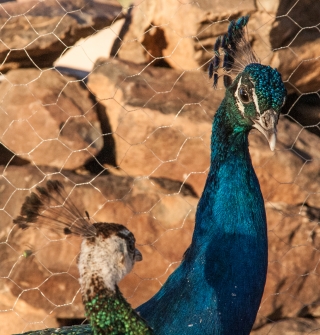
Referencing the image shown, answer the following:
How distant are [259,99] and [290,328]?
1.04m

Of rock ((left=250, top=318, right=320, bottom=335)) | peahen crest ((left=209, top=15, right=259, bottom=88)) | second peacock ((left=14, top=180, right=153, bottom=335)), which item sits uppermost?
peahen crest ((left=209, top=15, right=259, bottom=88))

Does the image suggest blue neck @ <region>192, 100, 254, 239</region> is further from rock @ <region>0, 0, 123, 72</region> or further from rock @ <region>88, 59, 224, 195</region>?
rock @ <region>0, 0, 123, 72</region>

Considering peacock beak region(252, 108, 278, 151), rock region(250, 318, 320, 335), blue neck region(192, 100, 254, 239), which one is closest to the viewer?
peacock beak region(252, 108, 278, 151)

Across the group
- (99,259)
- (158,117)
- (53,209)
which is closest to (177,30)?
(158,117)

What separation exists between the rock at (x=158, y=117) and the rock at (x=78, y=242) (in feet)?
0.33

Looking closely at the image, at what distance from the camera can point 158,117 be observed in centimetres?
241

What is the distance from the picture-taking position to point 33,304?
2410 mm

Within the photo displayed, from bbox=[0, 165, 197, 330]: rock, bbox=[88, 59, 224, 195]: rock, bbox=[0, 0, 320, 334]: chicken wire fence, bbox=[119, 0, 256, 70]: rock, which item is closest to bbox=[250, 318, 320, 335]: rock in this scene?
bbox=[0, 0, 320, 334]: chicken wire fence

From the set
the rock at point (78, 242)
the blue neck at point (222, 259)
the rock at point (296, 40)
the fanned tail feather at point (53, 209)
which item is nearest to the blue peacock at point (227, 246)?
the blue neck at point (222, 259)

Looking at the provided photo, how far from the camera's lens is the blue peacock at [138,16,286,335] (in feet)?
5.41

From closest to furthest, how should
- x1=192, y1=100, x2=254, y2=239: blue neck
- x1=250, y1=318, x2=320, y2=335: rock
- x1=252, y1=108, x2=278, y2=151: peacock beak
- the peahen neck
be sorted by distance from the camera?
the peahen neck, x1=252, y1=108, x2=278, y2=151: peacock beak, x1=192, y1=100, x2=254, y2=239: blue neck, x1=250, y1=318, x2=320, y2=335: rock

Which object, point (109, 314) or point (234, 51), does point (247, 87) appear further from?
point (109, 314)

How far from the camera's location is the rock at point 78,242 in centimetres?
240

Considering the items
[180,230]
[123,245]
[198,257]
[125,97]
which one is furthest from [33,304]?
[123,245]
